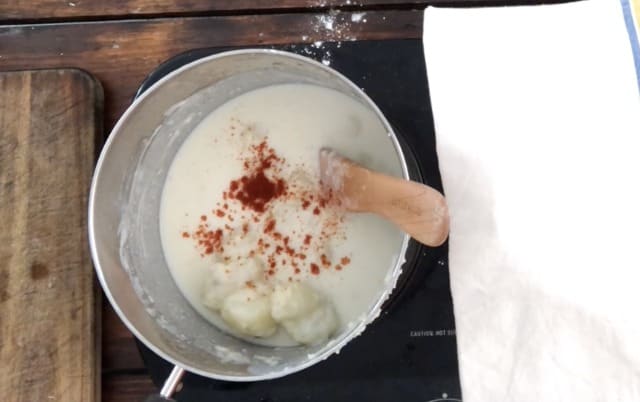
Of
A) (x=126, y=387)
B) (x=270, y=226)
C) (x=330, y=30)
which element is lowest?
(x=126, y=387)

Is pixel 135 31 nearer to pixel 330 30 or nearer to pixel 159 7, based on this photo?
pixel 159 7

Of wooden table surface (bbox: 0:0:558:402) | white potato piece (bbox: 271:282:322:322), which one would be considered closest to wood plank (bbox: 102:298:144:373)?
wooden table surface (bbox: 0:0:558:402)

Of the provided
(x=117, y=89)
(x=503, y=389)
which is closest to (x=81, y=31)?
(x=117, y=89)

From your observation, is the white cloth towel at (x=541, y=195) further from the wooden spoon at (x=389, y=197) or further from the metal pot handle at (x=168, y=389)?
the metal pot handle at (x=168, y=389)

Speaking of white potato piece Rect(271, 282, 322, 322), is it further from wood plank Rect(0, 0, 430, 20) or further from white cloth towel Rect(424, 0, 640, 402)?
wood plank Rect(0, 0, 430, 20)

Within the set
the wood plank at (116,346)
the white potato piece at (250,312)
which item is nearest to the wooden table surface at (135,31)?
the wood plank at (116,346)

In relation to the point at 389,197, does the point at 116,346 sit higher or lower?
lower

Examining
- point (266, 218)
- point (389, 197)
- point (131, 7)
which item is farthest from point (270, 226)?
point (131, 7)
